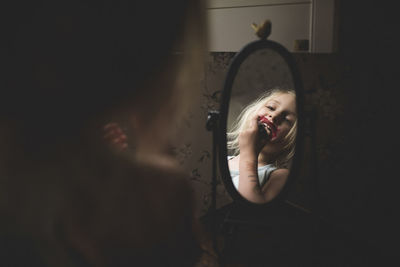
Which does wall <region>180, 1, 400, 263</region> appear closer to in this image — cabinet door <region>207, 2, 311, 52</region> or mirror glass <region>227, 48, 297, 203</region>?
cabinet door <region>207, 2, 311, 52</region>

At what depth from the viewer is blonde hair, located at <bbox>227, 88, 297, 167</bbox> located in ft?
2.72

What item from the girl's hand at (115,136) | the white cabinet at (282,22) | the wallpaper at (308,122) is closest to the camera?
the girl's hand at (115,136)

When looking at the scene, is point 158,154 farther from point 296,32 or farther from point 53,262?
point 296,32

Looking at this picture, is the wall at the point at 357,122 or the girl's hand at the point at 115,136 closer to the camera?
the girl's hand at the point at 115,136

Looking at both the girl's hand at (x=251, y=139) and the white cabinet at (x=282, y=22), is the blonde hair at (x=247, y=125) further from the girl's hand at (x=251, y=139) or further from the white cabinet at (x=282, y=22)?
the white cabinet at (x=282, y=22)

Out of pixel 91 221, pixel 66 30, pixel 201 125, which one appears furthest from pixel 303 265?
pixel 66 30

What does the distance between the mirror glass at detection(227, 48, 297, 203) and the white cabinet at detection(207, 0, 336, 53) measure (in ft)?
0.88

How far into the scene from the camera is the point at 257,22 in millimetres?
1118

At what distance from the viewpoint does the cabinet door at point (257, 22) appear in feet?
3.43

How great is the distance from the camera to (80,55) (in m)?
0.30

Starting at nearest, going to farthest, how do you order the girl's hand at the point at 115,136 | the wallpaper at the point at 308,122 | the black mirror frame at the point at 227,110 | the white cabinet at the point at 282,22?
the girl's hand at the point at 115,136 < the black mirror frame at the point at 227,110 < the white cabinet at the point at 282,22 < the wallpaper at the point at 308,122

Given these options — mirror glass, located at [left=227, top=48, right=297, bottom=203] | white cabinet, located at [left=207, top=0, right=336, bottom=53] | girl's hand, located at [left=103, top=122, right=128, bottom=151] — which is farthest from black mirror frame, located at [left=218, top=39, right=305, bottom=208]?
girl's hand, located at [left=103, top=122, right=128, bottom=151]

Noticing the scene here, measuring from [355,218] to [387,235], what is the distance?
11 cm

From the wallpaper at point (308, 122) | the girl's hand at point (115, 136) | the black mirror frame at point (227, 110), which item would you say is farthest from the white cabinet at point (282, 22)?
the girl's hand at point (115, 136)
